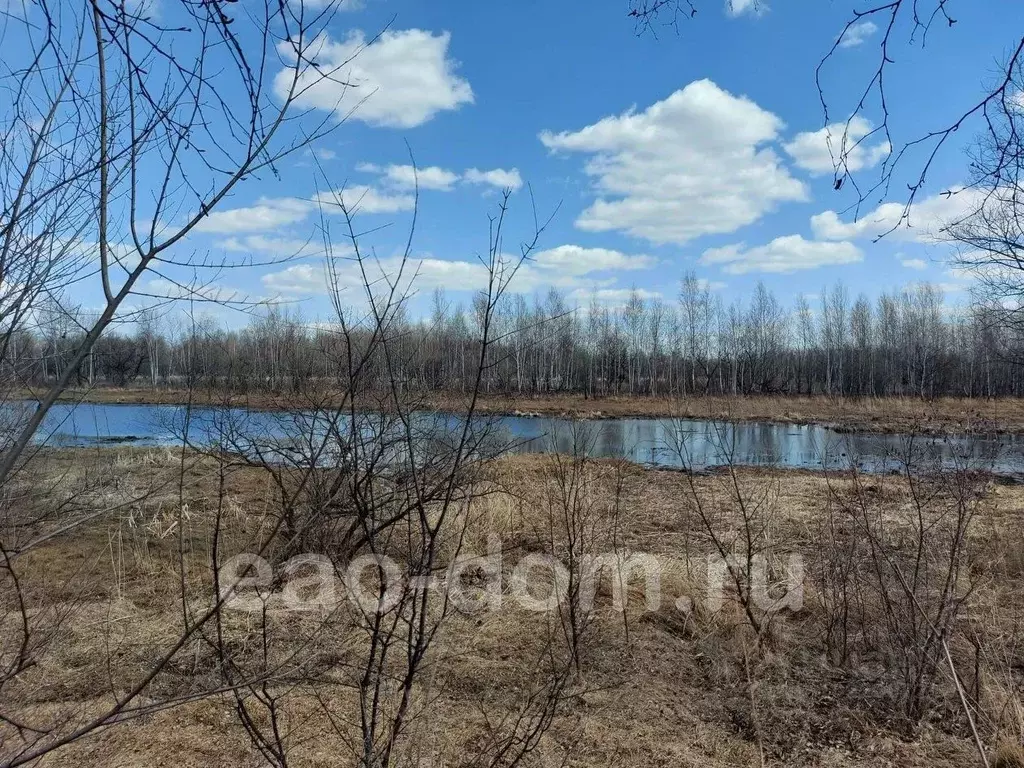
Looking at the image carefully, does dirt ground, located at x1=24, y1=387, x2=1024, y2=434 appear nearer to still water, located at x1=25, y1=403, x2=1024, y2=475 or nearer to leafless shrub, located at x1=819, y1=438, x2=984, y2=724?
still water, located at x1=25, y1=403, x2=1024, y2=475

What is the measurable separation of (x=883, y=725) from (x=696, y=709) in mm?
975

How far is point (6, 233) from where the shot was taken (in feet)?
5.45

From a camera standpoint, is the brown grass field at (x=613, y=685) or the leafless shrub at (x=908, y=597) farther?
the leafless shrub at (x=908, y=597)

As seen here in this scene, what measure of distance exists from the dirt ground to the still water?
5.4 inches

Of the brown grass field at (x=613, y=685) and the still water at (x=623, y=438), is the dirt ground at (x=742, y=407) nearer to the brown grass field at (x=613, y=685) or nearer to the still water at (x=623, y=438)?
the still water at (x=623, y=438)

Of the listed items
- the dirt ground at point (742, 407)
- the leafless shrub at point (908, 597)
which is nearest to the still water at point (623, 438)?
the dirt ground at point (742, 407)

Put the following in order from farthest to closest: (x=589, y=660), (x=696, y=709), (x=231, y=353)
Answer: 1. (x=231, y=353)
2. (x=589, y=660)
3. (x=696, y=709)

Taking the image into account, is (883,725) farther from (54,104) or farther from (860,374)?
(860,374)

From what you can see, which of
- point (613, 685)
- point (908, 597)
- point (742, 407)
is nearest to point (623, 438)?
point (742, 407)

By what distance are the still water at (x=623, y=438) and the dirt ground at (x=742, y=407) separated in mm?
137

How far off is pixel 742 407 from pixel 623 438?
44.2 feet

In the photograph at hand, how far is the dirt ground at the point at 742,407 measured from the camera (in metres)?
4.59

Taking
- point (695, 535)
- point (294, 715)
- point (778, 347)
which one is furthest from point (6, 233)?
point (778, 347)

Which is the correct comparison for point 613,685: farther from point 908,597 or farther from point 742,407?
point 742,407
